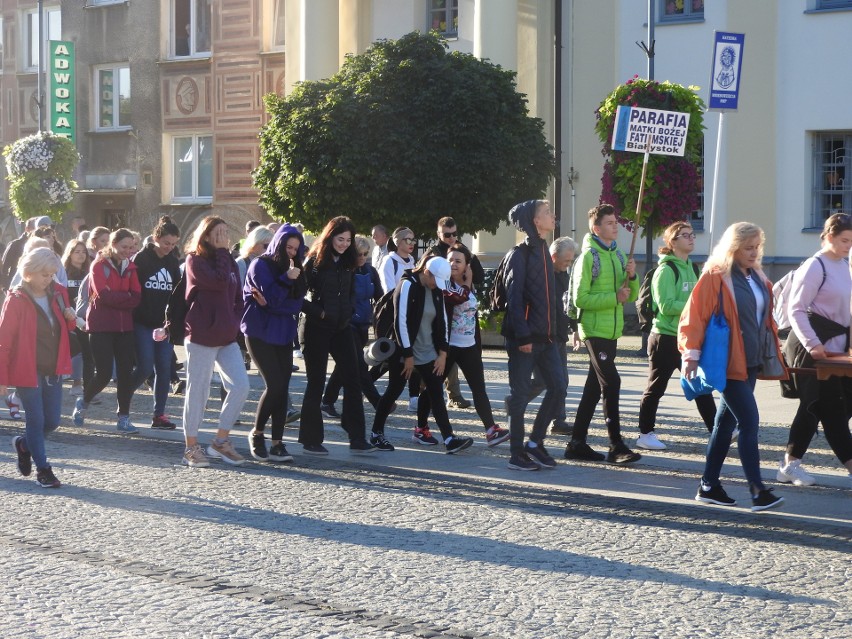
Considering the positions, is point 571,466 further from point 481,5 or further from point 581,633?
point 481,5

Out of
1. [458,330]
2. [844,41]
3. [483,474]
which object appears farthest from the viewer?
[844,41]

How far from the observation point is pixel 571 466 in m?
10.5

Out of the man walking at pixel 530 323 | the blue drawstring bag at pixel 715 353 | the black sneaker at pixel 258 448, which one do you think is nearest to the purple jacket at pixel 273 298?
the black sneaker at pixel 258 448

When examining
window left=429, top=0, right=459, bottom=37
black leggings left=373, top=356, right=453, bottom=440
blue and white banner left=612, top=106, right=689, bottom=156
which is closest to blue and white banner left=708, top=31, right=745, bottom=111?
blue and white banner left=612, top=106, right=689, bottom=156

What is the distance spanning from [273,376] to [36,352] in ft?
5.91

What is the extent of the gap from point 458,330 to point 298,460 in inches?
75.0

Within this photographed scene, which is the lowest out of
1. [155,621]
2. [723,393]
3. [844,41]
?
[155,621]

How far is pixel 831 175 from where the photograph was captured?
24.9 m

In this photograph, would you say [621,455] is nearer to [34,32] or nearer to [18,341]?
[18,341]

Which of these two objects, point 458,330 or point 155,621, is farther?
point 458,330

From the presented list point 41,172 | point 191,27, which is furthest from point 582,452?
point 191,27

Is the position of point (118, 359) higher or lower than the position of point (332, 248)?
lower

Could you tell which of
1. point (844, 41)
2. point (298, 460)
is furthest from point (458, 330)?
point (844, 41)

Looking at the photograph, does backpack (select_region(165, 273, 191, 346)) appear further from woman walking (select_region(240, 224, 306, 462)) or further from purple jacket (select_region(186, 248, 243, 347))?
woman walking (select_region(240, 224, 306, 462))
